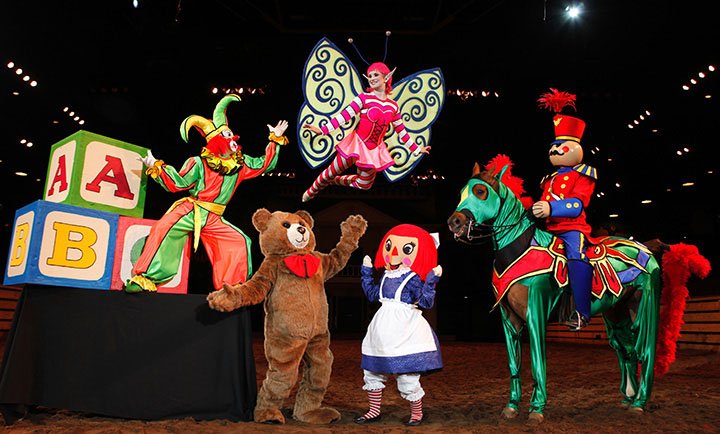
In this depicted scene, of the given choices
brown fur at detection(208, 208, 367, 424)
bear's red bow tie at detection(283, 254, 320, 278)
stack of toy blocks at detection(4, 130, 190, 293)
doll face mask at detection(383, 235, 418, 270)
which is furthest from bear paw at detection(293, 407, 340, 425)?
stack of toy blocks at detection(4, 130, 190, 293)

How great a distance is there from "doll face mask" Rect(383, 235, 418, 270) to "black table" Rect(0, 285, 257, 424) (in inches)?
34.7

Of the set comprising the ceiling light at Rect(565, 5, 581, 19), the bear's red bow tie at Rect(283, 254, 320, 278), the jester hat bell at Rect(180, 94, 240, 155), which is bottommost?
the bear's red bow tie at Rect(283, 254, 320, 278)

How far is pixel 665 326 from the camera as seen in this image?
11.7ft

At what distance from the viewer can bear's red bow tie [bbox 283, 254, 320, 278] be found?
10.3 ft

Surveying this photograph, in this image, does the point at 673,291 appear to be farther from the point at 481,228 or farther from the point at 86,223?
the point at 86,223

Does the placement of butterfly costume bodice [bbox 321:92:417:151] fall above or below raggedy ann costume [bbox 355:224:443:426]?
above

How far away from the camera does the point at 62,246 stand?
2.91 metres

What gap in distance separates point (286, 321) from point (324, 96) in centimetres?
138

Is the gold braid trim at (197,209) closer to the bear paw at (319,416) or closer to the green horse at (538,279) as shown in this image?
the bear paw at (319,416)

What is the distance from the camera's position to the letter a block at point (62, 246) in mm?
2834

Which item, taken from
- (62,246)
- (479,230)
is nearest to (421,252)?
(479,230)

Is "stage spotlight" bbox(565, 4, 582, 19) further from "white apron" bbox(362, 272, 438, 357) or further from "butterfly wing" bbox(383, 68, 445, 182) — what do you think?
"white apron" bbox(362, 272, 438, 357)

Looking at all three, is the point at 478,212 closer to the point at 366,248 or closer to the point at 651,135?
the point at 651,135

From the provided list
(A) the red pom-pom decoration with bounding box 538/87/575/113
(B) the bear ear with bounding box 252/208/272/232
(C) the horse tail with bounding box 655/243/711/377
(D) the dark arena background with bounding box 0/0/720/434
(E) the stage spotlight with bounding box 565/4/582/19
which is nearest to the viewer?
(B) the bear ear with bounding box 252/208/272/232
